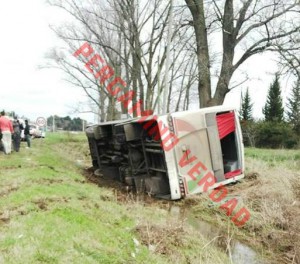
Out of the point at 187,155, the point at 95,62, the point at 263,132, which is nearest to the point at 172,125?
the point at 187,155

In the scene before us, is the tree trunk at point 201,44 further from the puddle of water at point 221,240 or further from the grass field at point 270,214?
the puddle of water at point 221,240

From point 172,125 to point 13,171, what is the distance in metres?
4.60

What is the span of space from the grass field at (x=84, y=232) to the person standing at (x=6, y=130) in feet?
24.3

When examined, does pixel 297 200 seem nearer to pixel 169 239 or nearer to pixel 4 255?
pixel 169 239

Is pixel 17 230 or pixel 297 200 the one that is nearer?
pixel 17 230

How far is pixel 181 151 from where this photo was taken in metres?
8.68

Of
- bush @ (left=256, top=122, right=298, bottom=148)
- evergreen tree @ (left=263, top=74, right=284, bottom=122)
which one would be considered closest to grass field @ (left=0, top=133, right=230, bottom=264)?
bush @ (left=256, top=122, right=298, bottom=148)

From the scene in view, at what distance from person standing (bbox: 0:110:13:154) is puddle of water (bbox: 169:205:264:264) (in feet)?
29.2

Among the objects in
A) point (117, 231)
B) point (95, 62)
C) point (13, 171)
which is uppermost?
point (95, 62)

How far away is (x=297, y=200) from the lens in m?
8.06

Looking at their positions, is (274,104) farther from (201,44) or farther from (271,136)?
(201,44)

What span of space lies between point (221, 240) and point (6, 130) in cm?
1084

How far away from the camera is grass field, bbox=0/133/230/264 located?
13.8ft

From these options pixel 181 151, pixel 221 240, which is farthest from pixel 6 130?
pixel 221 240
